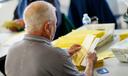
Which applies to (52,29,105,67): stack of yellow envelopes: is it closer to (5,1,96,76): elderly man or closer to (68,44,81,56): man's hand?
(68,44,81,56): man's hand

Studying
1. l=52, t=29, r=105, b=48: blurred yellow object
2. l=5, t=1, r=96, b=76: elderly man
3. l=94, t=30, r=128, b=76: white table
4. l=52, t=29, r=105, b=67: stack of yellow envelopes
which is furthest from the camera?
l=52, t=29, r=105, b=48: blurred yellow object

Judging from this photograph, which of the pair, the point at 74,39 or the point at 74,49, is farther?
the point at 74,39

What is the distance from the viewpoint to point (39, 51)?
4.58ft

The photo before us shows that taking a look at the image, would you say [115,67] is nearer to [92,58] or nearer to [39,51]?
[92,58]

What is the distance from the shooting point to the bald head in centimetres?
141

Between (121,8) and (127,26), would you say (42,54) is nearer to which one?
(127,26)

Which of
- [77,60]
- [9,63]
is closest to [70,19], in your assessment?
[77,60]

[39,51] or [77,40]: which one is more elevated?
[39,51]

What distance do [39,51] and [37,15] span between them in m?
0.19

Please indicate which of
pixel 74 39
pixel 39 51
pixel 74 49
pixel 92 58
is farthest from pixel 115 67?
pixel 39 51

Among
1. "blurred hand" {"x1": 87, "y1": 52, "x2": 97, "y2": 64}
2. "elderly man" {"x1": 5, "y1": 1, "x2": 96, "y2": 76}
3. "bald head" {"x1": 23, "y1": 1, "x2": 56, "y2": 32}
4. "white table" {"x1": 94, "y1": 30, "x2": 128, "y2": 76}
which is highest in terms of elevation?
"bald head" {"x1": 23, "y1": 1, "x2": 56, "y2": 32}

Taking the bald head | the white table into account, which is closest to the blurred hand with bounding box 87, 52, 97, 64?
the white table

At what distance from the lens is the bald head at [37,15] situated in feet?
4.62

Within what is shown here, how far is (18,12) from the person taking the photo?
3.40m
